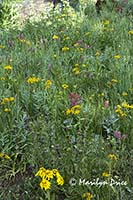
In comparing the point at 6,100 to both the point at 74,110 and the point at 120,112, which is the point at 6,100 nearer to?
the point at 74,110

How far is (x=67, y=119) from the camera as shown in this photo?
305 cm

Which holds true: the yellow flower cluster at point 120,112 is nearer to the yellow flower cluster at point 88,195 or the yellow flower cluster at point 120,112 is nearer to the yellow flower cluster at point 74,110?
the yellow flower cluster at point 74,110

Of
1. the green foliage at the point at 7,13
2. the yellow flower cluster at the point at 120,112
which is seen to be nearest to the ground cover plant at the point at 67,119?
A: the yellow flower cluster at the point at 120,112

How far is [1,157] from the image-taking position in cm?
278

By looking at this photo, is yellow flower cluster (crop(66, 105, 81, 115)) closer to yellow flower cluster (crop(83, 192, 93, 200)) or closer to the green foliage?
yellow flower cluster (crop(83, 192, 93, 200))

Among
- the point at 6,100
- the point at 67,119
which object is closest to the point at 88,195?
the point at 67,119

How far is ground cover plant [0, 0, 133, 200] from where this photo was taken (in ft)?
7.88

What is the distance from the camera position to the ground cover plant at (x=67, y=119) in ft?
7.88

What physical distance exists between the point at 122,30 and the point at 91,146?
125 inches

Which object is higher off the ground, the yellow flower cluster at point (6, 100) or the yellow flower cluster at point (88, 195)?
the yellow flower cluster at point (6, 100)

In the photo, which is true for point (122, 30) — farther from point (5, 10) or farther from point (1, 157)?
point (1, 157)

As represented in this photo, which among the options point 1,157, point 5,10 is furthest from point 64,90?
point 5,10

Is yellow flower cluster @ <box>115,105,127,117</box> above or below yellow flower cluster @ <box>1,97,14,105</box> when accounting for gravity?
below

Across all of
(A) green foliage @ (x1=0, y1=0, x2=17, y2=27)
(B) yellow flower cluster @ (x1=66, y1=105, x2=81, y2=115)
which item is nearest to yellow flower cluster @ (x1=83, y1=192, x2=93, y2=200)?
(B) yellow flower cluster @ (x1=66, y1=105, x2=81, y2=115)
